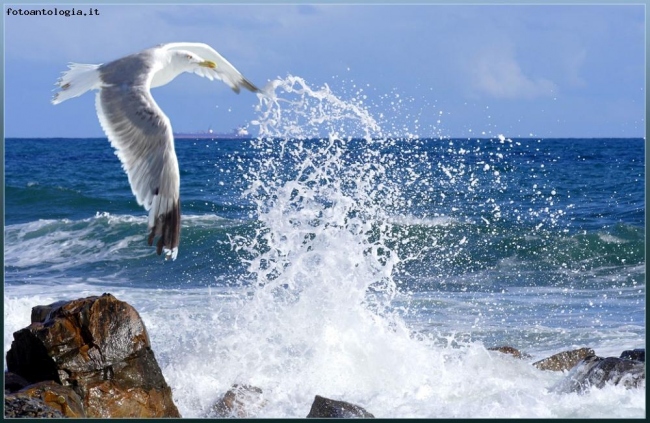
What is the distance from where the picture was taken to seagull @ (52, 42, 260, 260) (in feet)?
16.6

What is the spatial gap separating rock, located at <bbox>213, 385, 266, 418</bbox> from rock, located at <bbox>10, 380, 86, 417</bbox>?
3.52 feet

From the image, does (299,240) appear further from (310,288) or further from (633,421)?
(633,421)

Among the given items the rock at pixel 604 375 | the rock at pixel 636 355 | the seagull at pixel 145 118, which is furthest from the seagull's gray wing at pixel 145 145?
the rock at pixel 636 355

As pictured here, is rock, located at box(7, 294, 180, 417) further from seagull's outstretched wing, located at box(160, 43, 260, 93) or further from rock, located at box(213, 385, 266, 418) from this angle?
seagull's outstretched wing, located at box(160, 43, 260, 93)

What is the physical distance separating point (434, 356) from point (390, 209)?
308 inches

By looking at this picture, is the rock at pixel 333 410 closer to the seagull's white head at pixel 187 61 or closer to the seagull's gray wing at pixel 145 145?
the seagull's gray wing at pixel 145 145

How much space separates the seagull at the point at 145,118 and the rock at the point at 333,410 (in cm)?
114

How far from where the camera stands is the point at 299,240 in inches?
260

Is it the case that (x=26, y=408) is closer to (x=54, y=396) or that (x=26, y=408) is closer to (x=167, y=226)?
(x=54, y=396)

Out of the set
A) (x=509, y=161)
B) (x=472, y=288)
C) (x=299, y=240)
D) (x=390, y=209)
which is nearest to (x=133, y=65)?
(x=299, y=240)

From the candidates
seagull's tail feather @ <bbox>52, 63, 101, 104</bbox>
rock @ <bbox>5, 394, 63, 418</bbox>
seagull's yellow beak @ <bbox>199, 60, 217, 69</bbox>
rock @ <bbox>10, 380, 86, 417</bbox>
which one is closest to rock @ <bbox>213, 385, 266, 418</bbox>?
rock @ <bbox>10, 380, 86, 417</bbox>

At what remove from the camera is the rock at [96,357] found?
4.49 metres

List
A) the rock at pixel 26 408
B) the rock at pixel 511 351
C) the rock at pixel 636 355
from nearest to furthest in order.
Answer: the rock at pixel 26 408
the rock at pixel 636 355
the rock at pixel 511 351

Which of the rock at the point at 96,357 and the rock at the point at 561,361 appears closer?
the rock at the point at 96,357
